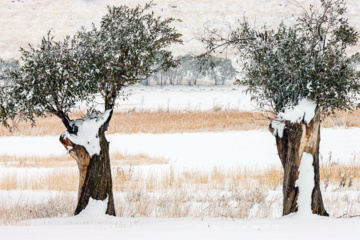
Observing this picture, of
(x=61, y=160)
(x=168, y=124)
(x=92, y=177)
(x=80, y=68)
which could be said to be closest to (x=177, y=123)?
(x=168, y=124)

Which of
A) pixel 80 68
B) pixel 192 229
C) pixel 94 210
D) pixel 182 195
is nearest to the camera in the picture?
pixel 192 229

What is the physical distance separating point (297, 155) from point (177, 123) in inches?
786

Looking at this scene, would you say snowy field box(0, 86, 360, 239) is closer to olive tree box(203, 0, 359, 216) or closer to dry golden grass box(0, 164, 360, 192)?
dry golden grass box(0, 164, 360, 192)

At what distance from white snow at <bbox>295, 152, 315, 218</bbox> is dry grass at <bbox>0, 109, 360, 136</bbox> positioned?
16.1 meters

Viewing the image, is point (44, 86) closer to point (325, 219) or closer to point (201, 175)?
point (325, 219)

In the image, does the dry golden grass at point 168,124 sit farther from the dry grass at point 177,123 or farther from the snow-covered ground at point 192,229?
the snow-covered ground at point 192,229

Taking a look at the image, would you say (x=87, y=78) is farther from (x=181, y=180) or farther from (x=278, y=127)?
(x=181, y=180)

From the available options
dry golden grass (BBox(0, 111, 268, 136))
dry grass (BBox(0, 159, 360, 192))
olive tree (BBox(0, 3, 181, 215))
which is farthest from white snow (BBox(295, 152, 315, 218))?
dry golden grass (BBox(0, 111, 268, 136))

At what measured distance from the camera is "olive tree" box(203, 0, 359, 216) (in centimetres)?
912

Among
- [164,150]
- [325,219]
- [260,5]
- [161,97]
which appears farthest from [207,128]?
[260,5]

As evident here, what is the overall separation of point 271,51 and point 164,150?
42.2 feet

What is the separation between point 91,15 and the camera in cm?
17225

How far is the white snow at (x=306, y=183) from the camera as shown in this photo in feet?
30.6

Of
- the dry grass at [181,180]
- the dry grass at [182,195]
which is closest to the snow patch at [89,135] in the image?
the dry grass at [182,195]
